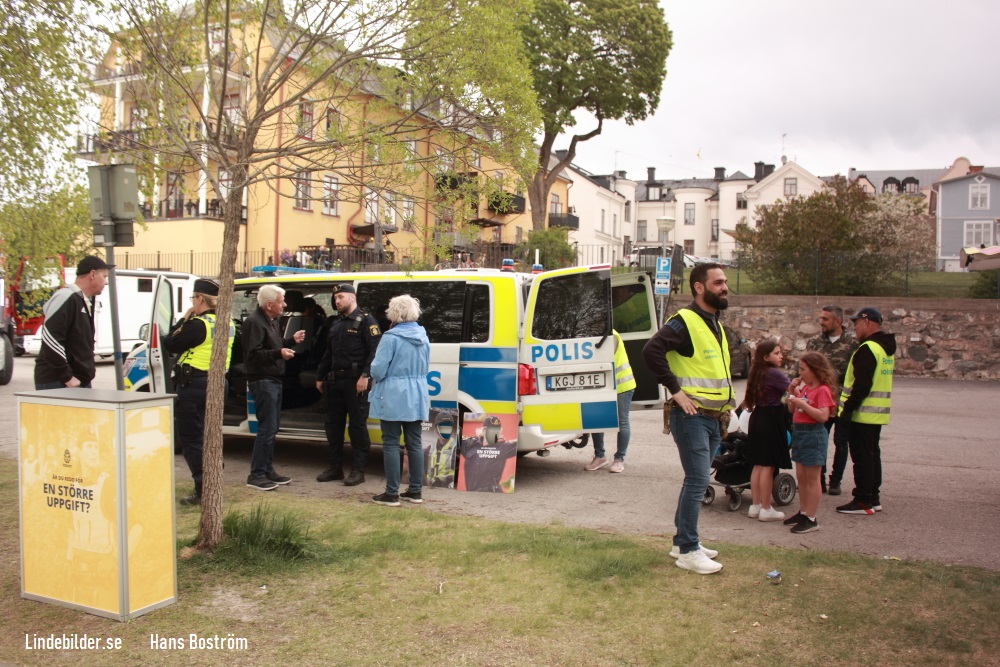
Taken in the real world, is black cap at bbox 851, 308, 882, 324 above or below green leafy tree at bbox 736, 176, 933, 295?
below

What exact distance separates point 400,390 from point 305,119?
2.51 m

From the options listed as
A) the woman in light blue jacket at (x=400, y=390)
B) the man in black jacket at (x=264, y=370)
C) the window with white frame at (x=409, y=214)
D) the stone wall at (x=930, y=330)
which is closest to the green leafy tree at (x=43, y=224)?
the man in black jacket at (x=264, y=370)

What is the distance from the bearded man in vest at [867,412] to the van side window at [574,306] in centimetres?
239

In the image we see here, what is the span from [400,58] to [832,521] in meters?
5.23

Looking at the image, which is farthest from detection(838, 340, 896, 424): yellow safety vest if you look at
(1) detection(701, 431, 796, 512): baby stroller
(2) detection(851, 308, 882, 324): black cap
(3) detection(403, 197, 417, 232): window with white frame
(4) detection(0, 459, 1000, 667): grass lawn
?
(3) detection(403, 197, 417, 232): window with white frame

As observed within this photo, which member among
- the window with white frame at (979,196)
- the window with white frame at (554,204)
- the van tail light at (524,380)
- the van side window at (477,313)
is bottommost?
the van tail light at (524,380)

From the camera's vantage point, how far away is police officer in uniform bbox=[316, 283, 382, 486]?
841 centimetres

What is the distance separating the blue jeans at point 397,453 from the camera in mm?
7602

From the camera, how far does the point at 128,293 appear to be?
2408cm

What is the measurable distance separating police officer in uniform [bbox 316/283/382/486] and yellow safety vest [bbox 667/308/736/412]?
3.60 metres

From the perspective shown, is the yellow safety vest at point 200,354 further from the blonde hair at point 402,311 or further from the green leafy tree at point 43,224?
the green leafy tree at point 43,224

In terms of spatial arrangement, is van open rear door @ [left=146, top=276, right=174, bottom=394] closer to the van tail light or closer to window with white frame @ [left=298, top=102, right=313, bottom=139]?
window with white frame @ [left=298, top=102, right=313, bottom=139]

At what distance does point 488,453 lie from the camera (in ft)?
27.6

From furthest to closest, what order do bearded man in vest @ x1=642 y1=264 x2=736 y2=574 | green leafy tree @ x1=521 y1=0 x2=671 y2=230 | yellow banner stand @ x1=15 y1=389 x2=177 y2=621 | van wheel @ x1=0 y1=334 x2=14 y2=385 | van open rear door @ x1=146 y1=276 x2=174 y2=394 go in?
green leafy tree @ x1=521 y1=0 x2=671 y2=230 < van wheel @ x1=0 y1=334 x2=14 y2=385 < van open rear door @ x1=146 y1=276 x2=174 y2=394 < bearded man in vest @ x1=642 y1=264 x2=736 y2=574 < yellow banner stand @ x1=15 y1=389 x2=177 y2=621
